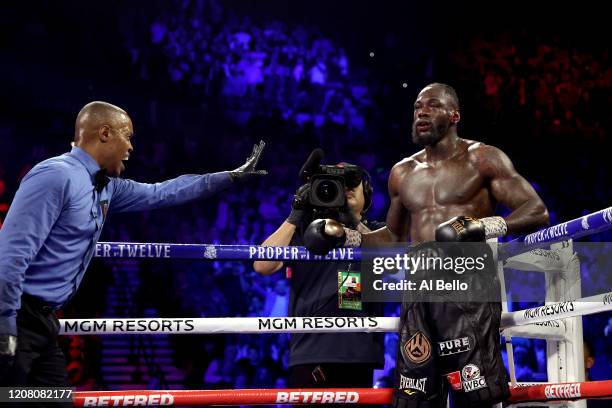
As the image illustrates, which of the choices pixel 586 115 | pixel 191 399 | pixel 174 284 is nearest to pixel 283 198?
pixel 174 284

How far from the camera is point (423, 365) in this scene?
6.61ft

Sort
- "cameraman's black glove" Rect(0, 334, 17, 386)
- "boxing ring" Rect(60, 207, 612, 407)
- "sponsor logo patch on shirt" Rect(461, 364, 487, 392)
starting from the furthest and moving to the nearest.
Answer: "sponsor logo patch on shirt" Rect(461, 364, 487, 392), "boxing ring" Rect(60, 207, 612, 407), "cameraman's black glove" Rect(0, 334, 17, 386)

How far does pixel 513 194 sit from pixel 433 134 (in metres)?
0.36

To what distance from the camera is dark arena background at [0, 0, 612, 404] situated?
184 inches

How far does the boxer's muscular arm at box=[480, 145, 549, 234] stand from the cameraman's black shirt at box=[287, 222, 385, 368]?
1.71 feet

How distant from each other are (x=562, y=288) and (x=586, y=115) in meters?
4.36

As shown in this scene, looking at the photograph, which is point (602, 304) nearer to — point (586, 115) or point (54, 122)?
point (54, 122)

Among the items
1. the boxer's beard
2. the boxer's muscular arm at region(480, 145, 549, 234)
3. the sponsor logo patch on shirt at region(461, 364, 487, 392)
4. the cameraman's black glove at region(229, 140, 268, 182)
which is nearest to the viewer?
the sponsor logo patch on shirt at region(461, 364, 487, 392)

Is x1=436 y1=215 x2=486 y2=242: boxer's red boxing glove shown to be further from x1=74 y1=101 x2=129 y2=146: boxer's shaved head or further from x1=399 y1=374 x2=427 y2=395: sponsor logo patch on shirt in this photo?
x1=74 y1=101 x2=129 y2=146: boxer's shaved head

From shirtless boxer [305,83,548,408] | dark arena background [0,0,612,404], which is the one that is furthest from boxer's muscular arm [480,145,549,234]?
dark arena background [0,0,612,404]

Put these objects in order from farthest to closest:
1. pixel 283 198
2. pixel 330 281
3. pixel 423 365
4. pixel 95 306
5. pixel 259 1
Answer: pixel 259 1 → pixel 283 198 → pixel 95 306 → pixel 330 281 → pixel 423 365

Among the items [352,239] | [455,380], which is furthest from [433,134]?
[455,380]

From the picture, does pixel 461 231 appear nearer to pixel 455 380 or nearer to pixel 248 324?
pixel 455 380

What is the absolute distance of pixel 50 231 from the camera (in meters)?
1.76
